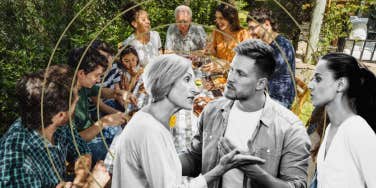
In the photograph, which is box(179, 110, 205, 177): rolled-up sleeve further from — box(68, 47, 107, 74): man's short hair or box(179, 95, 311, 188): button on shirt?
box(68, 47, 107, 74): man's short hair

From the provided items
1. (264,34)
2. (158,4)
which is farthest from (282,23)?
(264,34)

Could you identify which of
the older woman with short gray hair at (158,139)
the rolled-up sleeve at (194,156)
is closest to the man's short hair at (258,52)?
the older woman with short gray hair at (158,139)

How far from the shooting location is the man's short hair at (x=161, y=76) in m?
1.98

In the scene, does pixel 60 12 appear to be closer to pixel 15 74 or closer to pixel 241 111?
pixel 15 74

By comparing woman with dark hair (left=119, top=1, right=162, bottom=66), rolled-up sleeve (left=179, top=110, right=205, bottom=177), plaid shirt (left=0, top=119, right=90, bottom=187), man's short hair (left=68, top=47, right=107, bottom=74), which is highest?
woman with dark hair (left=119, top=1, right=162, bottom=66)

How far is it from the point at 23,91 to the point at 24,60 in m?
0.94

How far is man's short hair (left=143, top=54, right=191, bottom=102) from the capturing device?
1982mm

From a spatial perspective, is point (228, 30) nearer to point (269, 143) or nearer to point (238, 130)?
point (238, 130)

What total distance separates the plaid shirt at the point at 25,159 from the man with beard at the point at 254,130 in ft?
3.95

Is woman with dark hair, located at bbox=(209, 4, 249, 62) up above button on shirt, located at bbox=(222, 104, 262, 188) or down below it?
above

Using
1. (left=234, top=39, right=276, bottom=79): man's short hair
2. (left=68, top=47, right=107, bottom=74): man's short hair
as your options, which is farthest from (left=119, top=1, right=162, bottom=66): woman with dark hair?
(left=234, top=39, right=276, bottom=79): man's short hair

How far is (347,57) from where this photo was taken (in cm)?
218

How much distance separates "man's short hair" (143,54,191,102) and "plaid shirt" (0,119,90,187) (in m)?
1.40

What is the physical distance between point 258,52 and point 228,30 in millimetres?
2197
